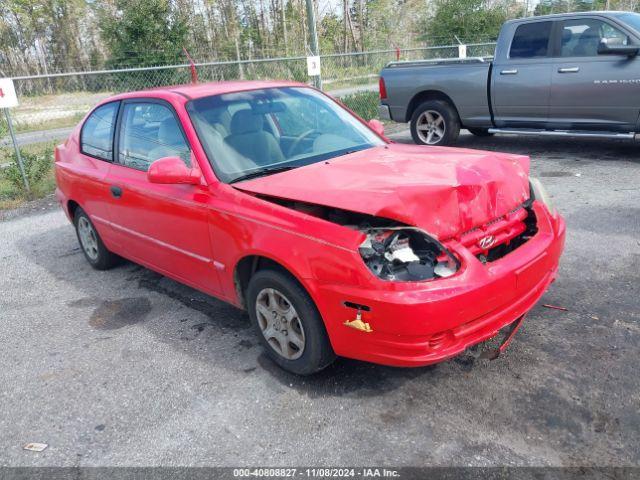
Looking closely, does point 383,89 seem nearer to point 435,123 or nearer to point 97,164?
point 435,123

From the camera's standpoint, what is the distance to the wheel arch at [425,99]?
30.9 ft

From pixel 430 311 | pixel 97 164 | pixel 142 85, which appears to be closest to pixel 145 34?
pixel 142 85

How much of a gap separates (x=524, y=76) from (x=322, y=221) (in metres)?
6.67

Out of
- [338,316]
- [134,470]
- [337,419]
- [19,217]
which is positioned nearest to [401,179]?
[338,316]

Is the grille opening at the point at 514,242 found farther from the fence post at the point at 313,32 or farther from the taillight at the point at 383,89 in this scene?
the fence post at the point at 313,32

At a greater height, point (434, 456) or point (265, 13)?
point (265, 13)

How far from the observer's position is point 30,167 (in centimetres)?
890

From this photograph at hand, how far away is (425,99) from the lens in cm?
971

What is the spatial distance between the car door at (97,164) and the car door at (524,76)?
20.1ft

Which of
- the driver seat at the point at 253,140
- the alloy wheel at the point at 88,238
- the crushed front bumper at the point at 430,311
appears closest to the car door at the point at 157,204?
the driver seat at the point at 253,140

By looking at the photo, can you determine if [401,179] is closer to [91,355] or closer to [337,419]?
[337,419]

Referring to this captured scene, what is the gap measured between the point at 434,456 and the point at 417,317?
26.0 inches

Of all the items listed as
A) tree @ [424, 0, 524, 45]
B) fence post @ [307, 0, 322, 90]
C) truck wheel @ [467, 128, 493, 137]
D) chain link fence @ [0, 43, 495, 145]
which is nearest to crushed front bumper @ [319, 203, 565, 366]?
truck wheel @ [467, 128, 493, 137]

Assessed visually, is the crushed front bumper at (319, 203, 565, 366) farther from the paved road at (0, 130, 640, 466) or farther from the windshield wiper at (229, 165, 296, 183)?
the windshield wiper at (229, 165, 296, 183)
